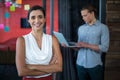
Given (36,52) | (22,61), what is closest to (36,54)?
(36,52)

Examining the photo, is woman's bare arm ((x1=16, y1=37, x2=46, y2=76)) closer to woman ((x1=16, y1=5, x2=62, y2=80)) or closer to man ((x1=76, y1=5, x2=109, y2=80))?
woman ((x1=16, y1=5, x2=62, y2=80))

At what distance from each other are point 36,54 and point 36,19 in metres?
0.31

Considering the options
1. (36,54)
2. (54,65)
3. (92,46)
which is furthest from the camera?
(92,46)

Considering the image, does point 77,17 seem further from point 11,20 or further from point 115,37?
point 11,20

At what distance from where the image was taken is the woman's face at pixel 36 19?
97.7 inches

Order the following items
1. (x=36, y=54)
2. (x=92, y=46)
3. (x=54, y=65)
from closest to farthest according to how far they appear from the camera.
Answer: (x=36, y=54) < (x=54, y=65) < (x=92, y=46)

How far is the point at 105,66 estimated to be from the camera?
477 centimetres

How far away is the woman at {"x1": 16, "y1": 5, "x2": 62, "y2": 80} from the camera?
2.39 metres

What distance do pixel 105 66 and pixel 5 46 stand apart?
5.59 feet

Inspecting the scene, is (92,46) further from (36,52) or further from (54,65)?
(36,52)

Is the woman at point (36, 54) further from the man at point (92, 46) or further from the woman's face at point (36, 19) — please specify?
the man at point (92, 46)

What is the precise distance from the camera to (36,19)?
2.48 metres

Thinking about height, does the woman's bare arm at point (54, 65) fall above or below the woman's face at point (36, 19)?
below

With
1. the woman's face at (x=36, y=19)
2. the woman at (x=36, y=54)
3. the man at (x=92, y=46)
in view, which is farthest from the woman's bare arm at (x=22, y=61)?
the man at (x=92, y=46)
